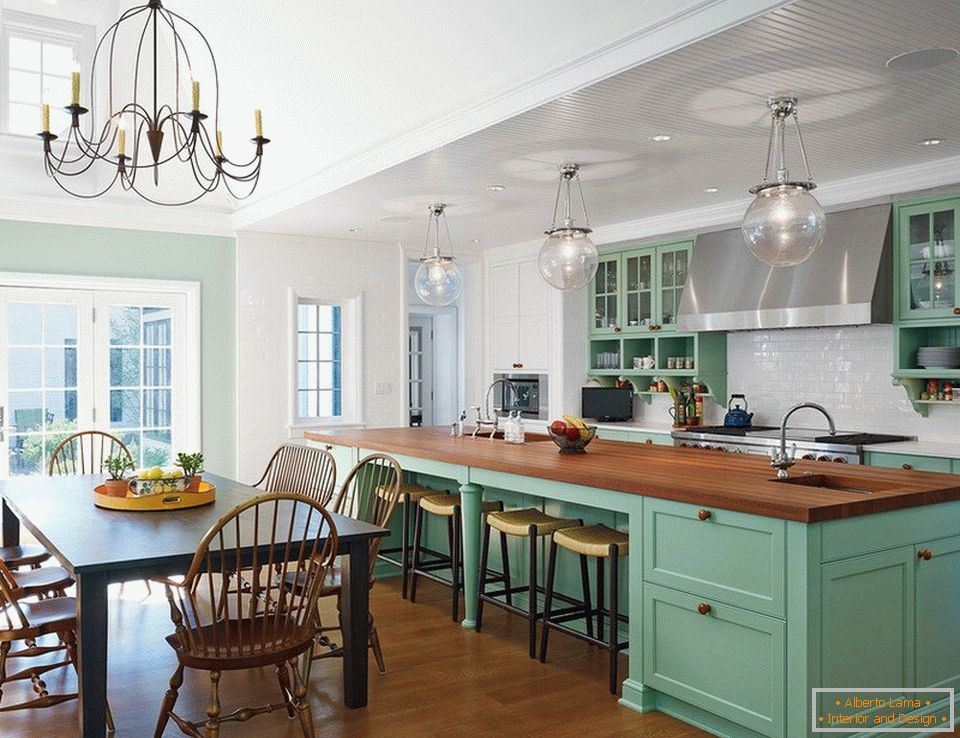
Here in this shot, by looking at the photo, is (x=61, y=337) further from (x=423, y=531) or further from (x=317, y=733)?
(x=317, y=733)

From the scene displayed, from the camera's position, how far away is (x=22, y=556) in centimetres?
407

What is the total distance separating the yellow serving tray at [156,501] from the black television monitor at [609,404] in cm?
448

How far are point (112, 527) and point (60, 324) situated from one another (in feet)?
12.8

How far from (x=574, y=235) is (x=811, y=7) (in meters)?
1.81

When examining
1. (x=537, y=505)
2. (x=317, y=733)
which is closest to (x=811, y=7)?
(x=537, y=505)

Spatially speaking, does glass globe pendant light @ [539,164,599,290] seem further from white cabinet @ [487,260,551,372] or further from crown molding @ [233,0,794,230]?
white cabinet @ [487,260,551,372]

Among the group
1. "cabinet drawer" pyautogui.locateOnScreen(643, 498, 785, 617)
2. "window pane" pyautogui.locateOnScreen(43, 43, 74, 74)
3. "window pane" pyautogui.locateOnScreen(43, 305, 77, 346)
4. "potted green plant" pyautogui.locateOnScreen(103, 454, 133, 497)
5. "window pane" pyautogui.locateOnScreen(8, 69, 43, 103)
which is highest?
"window pane" pyautogui.locateOnScreen(43, 43, 74, 74)

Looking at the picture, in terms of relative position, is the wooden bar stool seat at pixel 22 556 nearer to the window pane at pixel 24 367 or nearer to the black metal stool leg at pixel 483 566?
the black metal stool leg at pixel 483 566

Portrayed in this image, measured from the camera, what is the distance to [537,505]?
4633 millimetres

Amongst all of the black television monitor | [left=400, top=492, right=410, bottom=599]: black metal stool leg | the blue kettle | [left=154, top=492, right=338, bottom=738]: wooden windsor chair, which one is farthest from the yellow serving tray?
the black television monitor

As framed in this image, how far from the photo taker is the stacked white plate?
5.26 meters

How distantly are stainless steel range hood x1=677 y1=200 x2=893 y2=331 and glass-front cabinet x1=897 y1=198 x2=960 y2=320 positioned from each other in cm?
8

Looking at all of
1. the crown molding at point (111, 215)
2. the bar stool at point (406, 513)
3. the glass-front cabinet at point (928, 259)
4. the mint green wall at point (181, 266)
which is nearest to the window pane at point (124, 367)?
the mint green wall at point (181, 266)

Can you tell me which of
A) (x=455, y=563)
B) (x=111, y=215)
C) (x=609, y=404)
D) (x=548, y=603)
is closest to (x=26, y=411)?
(x=111, y=215)
